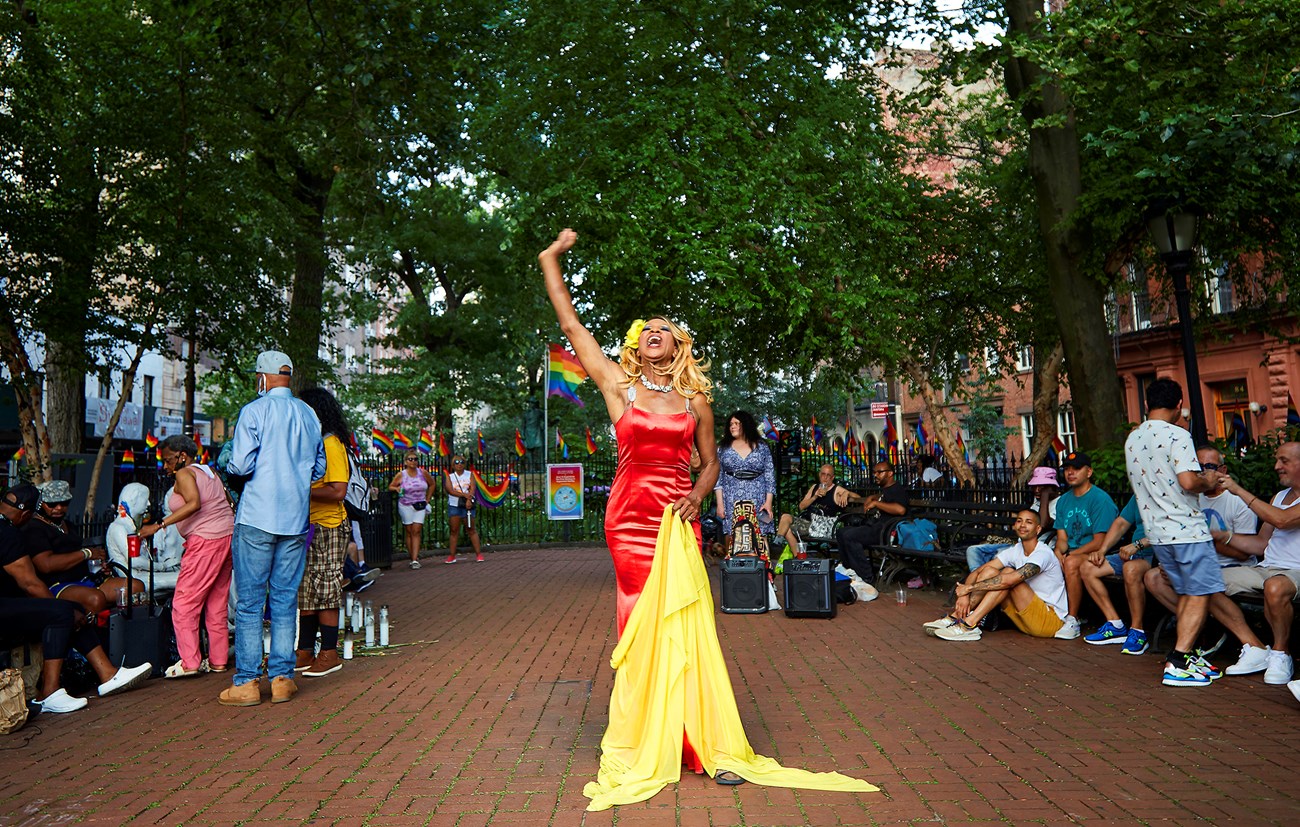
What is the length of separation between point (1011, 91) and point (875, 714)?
427 inches

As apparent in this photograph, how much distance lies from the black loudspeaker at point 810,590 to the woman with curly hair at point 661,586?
534cm

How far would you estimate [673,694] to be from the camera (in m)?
4.73

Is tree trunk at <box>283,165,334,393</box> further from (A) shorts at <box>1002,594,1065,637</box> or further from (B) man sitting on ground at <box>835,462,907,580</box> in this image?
(A) shorts at <box>1002,594,1065,637</box>

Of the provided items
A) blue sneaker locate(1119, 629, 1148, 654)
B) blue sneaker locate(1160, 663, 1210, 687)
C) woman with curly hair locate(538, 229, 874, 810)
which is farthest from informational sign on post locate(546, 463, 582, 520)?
woman with curly hair locate(538, 229, 874, 810)

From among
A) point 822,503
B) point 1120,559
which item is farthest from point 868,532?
point 1120,559

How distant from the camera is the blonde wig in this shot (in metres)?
5.09

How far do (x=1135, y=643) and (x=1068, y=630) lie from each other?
88cm

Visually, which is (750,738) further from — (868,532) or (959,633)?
(868,532)

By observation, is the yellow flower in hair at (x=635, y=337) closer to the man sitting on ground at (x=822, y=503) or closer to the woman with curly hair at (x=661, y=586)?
the woman with curly hair at (x=661, y=586)

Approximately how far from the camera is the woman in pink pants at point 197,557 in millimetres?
7523

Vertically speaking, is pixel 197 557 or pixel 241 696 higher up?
pixel 197 557

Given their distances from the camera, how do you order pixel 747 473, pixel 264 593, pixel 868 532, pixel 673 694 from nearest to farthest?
pixel 673 694 → pixel 264 593 → pixel 747 473 → pixel 868 532

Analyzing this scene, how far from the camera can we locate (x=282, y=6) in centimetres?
1309

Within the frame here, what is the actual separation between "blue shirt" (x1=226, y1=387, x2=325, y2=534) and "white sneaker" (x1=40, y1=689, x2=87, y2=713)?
59.2 inches
